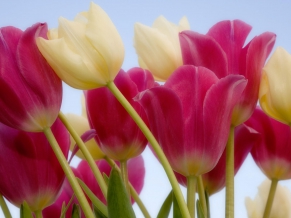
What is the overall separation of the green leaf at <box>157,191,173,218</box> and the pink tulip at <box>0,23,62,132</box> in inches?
4.2

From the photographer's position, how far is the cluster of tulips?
366 millimetres

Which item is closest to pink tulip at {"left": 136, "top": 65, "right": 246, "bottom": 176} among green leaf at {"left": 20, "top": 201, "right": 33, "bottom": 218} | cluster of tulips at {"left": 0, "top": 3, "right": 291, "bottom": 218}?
cluster of tulips at {"left": 0, "top": 3, "right": 291, "bottom": 218}

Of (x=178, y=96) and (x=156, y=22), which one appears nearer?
(x=178, y=96)

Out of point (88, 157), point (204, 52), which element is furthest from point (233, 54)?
point (88, 157)

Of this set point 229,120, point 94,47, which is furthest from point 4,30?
point 229,120

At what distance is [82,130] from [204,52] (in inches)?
6.1

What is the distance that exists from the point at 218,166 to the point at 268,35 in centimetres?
11

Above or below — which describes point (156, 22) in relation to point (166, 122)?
above

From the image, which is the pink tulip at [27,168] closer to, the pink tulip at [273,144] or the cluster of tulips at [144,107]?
the cluster of tulips at [144,107]

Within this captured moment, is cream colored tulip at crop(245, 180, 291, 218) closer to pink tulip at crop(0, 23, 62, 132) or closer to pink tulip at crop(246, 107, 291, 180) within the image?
pink tulip at crop(246, 107, 291, 180)

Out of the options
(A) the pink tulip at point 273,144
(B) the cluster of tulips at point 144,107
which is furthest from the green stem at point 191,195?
(A) the pink tulip at point 273,144

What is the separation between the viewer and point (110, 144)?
44cm

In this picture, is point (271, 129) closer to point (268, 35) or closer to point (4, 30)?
point (268, 35)

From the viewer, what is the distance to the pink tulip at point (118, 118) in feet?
1.41
